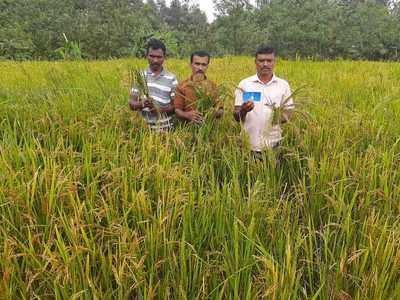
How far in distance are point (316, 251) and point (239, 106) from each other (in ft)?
5.12

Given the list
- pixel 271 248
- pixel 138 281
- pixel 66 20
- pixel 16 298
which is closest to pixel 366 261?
pixel 271 248

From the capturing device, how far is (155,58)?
9.81 ft

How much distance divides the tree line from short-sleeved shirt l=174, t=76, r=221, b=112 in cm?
1344

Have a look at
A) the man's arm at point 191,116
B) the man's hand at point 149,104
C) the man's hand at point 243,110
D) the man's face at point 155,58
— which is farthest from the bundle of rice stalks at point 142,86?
the man's hand at point 243,110

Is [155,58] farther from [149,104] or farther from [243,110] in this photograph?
[243,110]

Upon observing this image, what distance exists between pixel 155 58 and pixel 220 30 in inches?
858

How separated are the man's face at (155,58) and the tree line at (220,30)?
13.2 meters

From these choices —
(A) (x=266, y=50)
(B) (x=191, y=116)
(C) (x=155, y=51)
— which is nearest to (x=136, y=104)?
(B) (x=191, y=116)

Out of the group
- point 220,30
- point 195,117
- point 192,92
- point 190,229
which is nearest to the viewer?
point 190,229

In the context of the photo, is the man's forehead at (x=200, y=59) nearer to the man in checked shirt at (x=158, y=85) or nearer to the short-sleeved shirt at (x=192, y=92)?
the short-sleeved shirt at (x=192, y=92)

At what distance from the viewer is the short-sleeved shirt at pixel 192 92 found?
260cm

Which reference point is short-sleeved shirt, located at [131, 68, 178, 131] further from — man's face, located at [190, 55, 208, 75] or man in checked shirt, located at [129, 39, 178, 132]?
man's face, located at [190, 55, 208, 75]

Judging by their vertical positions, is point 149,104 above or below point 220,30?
A: below

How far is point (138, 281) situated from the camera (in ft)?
4.21
